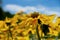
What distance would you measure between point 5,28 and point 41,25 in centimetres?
12

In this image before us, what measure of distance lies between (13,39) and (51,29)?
4.9 inches

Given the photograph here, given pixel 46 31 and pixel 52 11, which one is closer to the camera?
pixel 46 31

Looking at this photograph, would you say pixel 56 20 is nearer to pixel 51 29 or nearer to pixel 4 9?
pixel 51 29

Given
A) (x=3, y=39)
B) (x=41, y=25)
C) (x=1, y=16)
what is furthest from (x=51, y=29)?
(x=1, y=16)

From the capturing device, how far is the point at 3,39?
0.55 m

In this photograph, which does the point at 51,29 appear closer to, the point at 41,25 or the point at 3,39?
the point at 41,25

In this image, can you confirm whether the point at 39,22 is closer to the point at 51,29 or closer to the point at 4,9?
the point at 51,29

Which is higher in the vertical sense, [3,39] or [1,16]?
[1,16]

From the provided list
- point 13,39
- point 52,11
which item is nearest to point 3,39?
point 13,39

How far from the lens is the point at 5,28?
585 mm

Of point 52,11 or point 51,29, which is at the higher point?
point 52,11

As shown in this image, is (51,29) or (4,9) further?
(4,9)

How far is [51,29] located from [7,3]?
18.2 inches

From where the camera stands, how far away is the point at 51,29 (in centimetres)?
54
